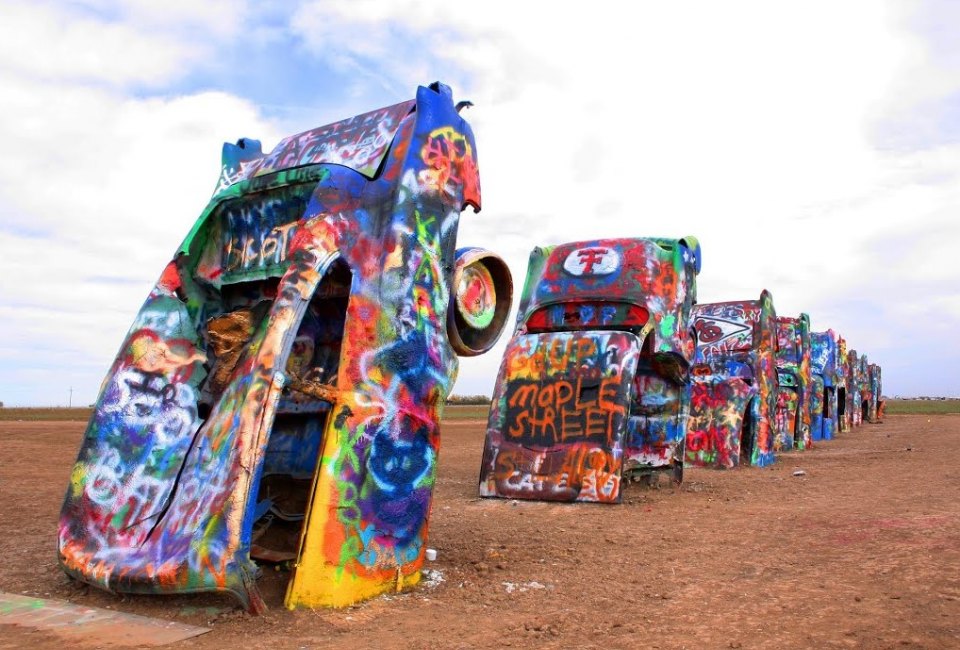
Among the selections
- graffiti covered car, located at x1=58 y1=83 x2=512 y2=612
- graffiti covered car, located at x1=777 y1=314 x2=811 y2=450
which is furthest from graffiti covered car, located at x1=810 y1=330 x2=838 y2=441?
graffiti covered car, located at x1=58 y1=83 x2=512 y2=612

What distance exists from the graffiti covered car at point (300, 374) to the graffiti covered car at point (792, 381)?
54.6 feet

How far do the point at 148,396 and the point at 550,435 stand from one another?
562 cm

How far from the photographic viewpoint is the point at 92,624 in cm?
461

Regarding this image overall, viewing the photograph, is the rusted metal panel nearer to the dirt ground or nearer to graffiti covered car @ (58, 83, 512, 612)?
the dirt ground

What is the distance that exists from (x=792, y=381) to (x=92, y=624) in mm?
19997

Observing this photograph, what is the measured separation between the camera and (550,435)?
10453mm

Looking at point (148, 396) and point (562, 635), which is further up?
point (148, 396)

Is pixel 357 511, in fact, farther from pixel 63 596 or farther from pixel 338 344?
pixel 63 596

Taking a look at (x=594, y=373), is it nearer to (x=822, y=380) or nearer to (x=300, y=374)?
(x=300, y=374)

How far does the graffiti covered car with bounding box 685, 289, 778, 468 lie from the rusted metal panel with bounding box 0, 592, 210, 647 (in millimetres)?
12282

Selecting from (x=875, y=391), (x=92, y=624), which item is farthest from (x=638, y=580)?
(x=875, y=391)

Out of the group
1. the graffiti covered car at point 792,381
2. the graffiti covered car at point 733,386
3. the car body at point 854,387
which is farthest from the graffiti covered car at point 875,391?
the graffiti covered car at point 733,386

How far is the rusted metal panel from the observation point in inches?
170

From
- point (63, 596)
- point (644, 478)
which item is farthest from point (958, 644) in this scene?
point (644, 478)
